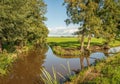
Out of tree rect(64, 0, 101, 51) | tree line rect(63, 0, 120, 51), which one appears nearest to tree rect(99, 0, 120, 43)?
tree line rect(63, 0, 120, 51)

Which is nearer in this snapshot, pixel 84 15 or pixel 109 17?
pixel 84 15

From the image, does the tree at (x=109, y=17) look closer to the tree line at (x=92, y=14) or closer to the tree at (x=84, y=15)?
the tree line at (x=92, y=14)

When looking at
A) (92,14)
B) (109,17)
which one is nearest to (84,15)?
(92,14)

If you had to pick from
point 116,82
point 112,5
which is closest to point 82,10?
point 112,5

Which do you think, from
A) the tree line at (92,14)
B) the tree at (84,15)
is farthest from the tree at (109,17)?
the tree at (84,15)

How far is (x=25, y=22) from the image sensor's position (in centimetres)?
4200

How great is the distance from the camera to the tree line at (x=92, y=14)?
56472 millimetres

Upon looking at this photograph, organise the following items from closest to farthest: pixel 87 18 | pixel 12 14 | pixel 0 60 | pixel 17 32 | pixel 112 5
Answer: pixel 0 60 → pixel 12 14 → pixel 17 32 → pixel 87 18 → pixel 112 5

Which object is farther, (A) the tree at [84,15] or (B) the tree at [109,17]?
(B) the tree at [109,17]

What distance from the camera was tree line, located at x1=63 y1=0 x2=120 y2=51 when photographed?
56.5 meters

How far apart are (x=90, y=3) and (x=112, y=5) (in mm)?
9395

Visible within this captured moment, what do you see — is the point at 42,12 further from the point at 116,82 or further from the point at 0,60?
the point at 116,82

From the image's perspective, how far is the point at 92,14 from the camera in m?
58.2

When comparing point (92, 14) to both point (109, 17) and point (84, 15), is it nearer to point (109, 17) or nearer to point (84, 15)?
point (84, 15)
